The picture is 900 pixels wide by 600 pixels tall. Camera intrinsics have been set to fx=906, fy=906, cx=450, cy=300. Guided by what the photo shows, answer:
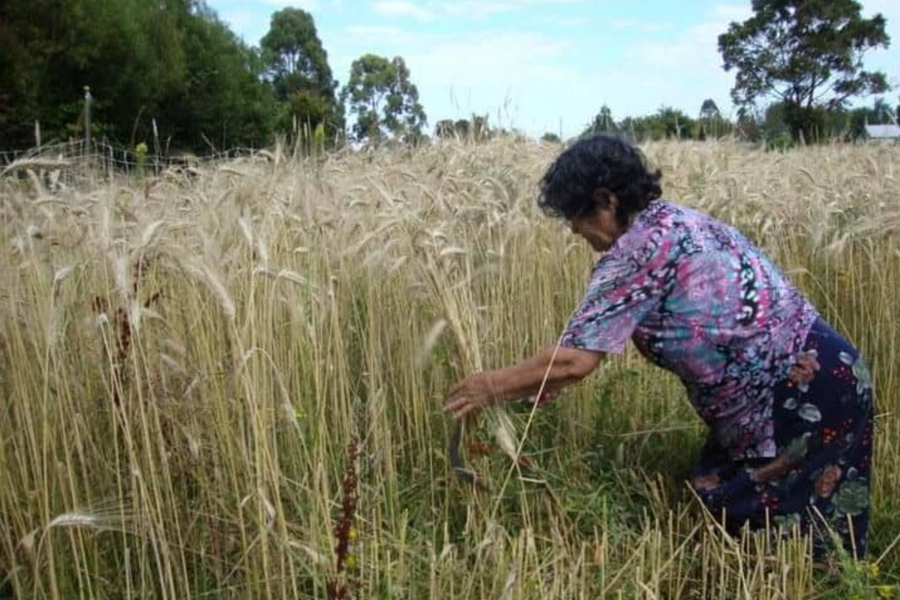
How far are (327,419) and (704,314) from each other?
104cm

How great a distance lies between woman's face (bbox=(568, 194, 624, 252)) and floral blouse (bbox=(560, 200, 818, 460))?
48 mm

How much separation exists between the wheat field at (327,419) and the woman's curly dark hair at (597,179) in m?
0.28

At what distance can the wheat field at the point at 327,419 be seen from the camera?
1864mm

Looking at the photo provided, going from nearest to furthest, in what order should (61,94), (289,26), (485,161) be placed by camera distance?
1. (485,161)
2. (61,94)
3. (289,26)

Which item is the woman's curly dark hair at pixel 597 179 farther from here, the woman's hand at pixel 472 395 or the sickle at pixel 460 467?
the sickle at pixel 460 467

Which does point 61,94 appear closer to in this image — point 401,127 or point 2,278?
point 401,127

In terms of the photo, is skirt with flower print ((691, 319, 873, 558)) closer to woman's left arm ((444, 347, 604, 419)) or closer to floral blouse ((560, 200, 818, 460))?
floral blouse ((560, 200, 818, 460))

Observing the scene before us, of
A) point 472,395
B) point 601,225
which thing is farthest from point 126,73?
point 472,395

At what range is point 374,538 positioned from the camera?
2096 mm

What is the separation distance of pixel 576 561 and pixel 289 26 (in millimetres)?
43348

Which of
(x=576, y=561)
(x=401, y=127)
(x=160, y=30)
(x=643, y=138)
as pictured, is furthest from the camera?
(x=160, y=30)

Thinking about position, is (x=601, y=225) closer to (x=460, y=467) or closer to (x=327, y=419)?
(x=460, y=467)

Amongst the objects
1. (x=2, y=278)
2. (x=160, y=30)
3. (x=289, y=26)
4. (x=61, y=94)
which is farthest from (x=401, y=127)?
(x=289, y=26)

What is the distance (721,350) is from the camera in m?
2.37
